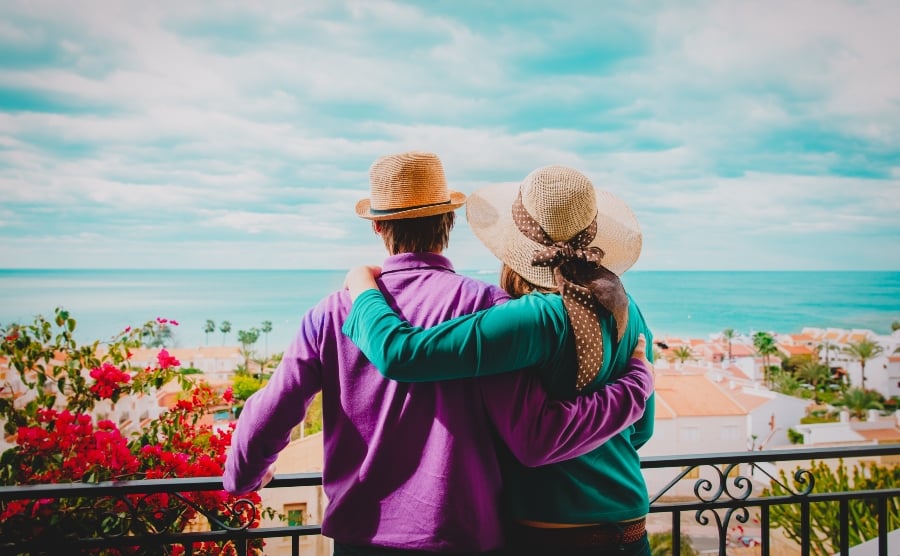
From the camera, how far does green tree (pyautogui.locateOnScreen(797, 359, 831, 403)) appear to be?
38312mm

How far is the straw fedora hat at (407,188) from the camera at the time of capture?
1000 millimetres

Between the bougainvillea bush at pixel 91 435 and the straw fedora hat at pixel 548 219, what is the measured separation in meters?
1.51

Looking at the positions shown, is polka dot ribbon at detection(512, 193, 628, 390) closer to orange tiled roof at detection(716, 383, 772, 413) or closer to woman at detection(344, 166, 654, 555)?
woman at detection(344, 166, 654, 555)

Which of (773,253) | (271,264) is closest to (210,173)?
(271,264)

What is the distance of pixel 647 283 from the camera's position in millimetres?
65562

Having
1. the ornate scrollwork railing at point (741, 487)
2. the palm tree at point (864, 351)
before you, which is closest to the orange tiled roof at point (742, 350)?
the palm tree at point (864, 351)

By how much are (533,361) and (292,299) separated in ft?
162

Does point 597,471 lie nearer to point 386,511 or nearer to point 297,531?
point 386,511

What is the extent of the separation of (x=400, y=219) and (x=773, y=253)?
261 feet

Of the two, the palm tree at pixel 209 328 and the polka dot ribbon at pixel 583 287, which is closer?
the polka dot ribbon at pixel 583 287

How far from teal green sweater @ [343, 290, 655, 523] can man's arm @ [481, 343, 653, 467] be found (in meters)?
0.03

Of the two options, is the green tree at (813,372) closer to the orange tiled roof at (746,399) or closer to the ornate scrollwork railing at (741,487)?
the orange tiled roof at (746,399)

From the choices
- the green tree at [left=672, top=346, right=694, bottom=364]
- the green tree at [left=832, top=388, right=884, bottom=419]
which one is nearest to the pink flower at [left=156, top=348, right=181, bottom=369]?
the green tree at [left=832, top=388, right=884, bottom=419]

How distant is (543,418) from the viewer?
903 mm
